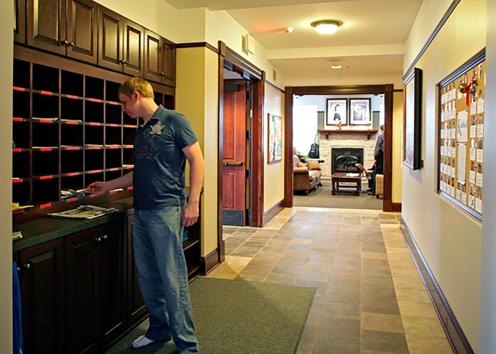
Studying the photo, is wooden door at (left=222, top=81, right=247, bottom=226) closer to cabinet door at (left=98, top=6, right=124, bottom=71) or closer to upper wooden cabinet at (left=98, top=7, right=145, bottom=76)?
upper wooden cabinet at (left=98, top=7, right=145, bottom=76)

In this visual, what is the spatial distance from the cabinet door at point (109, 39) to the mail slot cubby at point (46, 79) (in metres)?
0.41

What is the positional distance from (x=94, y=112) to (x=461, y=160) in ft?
8.06

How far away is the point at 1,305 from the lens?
56.5 inches

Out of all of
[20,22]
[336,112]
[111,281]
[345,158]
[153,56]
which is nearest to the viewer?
[20,22]

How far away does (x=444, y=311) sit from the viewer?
3168 millimetres

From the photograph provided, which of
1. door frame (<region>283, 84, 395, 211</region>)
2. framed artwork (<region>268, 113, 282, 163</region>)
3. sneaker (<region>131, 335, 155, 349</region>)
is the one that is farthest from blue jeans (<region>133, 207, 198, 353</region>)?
door frame (<region>283, 84, 395, 211</region>)

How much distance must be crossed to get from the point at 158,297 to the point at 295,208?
617 cm

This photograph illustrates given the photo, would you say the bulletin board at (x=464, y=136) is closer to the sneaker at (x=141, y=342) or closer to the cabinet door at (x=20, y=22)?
the sneaker at (x=141, y=342)

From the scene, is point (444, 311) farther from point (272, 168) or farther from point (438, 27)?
point (272, 168)

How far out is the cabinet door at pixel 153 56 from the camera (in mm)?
3818

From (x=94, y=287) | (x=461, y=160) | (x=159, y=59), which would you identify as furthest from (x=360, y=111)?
(x=94, y=287)

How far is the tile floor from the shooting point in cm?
297

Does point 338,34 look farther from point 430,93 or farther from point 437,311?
point 437,311

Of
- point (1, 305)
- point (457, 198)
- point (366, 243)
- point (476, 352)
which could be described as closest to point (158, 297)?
point (1, 305)
